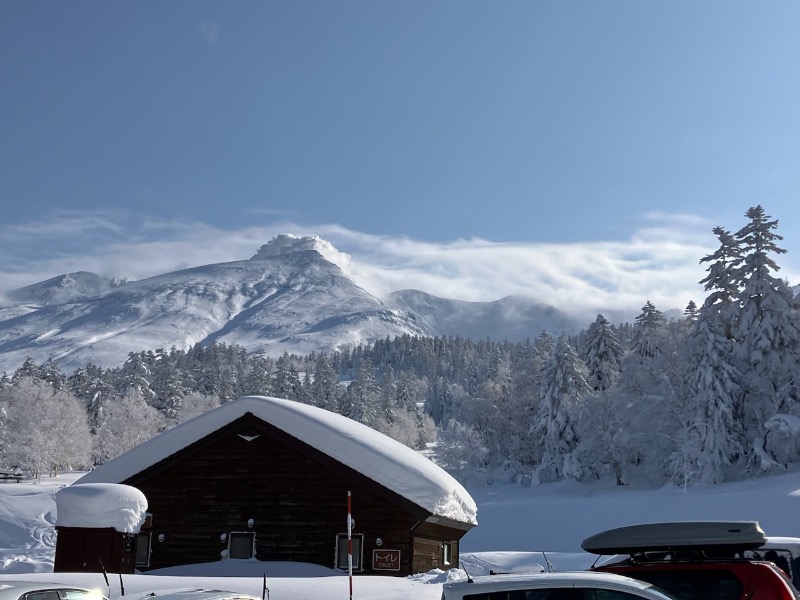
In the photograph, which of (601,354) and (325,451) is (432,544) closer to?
(325,451)

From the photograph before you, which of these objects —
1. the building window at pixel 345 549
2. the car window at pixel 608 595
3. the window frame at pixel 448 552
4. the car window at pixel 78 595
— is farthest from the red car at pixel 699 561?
the window frame at pixel 448 552

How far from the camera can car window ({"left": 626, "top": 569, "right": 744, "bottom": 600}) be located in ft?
27.8

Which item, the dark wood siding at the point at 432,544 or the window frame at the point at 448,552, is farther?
the window frame at the point at 448,552

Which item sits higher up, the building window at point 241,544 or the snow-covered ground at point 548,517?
the building window at point 241,544

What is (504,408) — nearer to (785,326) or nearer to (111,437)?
(785,326)

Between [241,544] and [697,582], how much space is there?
1595 cm

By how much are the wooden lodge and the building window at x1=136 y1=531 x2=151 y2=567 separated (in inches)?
1.1

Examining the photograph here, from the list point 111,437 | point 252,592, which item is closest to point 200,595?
point 252,592

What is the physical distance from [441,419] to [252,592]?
165 metres

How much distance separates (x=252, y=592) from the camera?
14094 millimetres

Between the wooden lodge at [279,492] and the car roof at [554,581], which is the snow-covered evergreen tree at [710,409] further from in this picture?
the car roof at [554,581]

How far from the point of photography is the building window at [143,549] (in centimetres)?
2245

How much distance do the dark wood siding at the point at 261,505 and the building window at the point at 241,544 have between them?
0.20m

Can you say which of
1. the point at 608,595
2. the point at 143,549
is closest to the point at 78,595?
the point at 608,595
